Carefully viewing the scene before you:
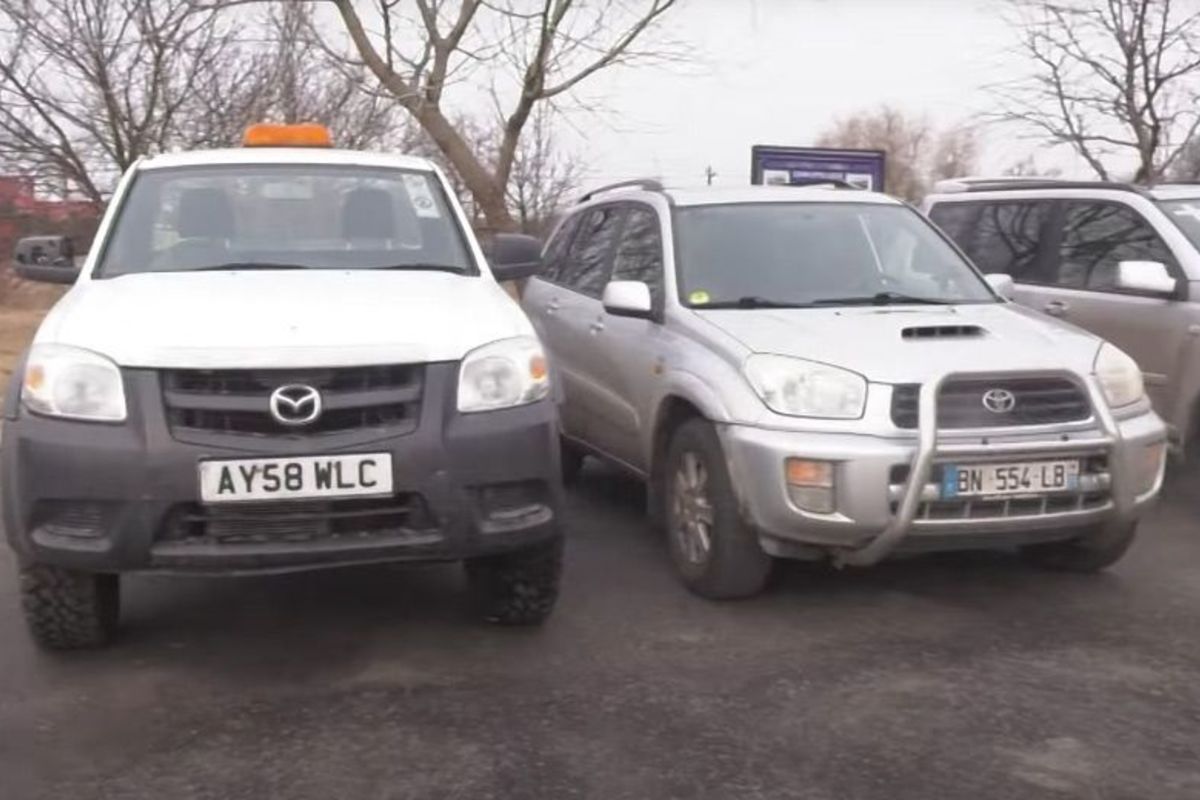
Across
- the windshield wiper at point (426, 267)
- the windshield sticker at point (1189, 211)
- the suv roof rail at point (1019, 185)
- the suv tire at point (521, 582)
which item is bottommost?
the suv tire at point (521, 582)

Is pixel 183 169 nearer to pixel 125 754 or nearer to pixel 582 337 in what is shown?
pixel 582 337

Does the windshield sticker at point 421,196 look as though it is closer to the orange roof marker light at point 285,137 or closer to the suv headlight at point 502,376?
the orange roof marker light at point 285,137

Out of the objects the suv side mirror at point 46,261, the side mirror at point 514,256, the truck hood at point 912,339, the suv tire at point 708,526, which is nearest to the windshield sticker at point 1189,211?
the truck hood at point 912,339

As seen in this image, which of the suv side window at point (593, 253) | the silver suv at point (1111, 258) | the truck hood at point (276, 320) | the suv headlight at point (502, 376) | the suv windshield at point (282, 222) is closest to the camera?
the truck hood at point (276, 320)

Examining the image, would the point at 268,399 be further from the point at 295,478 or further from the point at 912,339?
the point at 912,339

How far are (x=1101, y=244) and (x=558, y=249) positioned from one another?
2966mm

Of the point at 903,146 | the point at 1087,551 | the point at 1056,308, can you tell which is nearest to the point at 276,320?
the point at 1087,551

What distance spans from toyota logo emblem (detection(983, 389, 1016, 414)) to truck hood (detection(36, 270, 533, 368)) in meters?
1.65

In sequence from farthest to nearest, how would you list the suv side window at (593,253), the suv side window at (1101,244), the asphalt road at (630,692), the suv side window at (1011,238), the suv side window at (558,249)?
the suv side window at (1011,238), the suv side window at (558,249), the suv side window at (1101,244), the suv side window at (593,253), the asphalt road at (630,692)

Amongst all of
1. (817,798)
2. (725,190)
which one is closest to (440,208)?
(725,190)

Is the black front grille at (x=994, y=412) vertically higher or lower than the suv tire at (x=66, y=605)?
higher

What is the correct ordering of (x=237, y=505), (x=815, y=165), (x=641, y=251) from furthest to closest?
(x=815, y=165) → (x=641, y=251) → (x=237, y=505)

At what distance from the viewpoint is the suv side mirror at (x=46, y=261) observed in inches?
211

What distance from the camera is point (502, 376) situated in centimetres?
434
